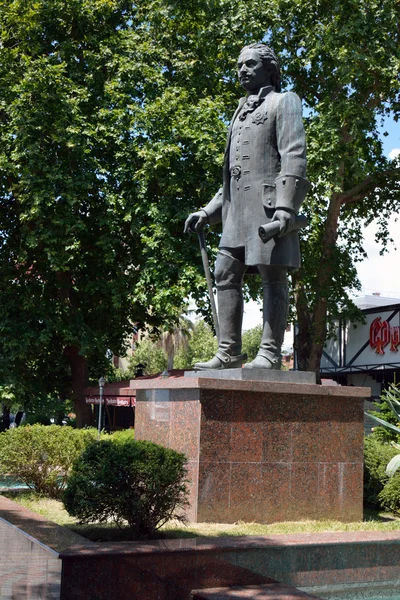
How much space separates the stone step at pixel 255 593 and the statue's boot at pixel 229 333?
10.6 ft

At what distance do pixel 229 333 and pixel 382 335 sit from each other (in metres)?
24.4

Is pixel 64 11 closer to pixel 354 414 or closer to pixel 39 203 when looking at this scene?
pixel 39 203

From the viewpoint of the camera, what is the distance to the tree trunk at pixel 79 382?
78.7 ft

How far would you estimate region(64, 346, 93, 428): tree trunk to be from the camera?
24.0 meters

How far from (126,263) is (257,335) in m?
37.0

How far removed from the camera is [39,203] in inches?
792

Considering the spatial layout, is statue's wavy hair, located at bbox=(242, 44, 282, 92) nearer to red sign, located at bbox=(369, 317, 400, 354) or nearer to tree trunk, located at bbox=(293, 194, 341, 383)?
tree trunk, located at bbox=(293, 194, 341, 383)

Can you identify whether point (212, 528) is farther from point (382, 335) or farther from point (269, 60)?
point (382, 335)

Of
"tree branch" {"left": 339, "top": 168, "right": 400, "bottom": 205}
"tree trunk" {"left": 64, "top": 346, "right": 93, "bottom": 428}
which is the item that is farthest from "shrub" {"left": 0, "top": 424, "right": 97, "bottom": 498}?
"tree branch" {"left": 339, "top": 168, "right": 400, "bottom": 205}

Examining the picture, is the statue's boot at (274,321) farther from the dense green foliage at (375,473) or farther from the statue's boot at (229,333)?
the dense green foliage at (375,473)

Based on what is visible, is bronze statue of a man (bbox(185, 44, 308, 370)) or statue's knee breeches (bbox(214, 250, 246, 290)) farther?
statue's knee breeches (bbox(214, 250, 246, 290))

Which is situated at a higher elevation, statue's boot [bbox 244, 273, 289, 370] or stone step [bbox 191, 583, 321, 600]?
statue's boot [bbox 244, 273, 289, 370]

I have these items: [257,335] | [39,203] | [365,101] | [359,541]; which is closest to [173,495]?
[359,541]

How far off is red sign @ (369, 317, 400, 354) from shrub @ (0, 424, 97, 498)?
72.9ft
